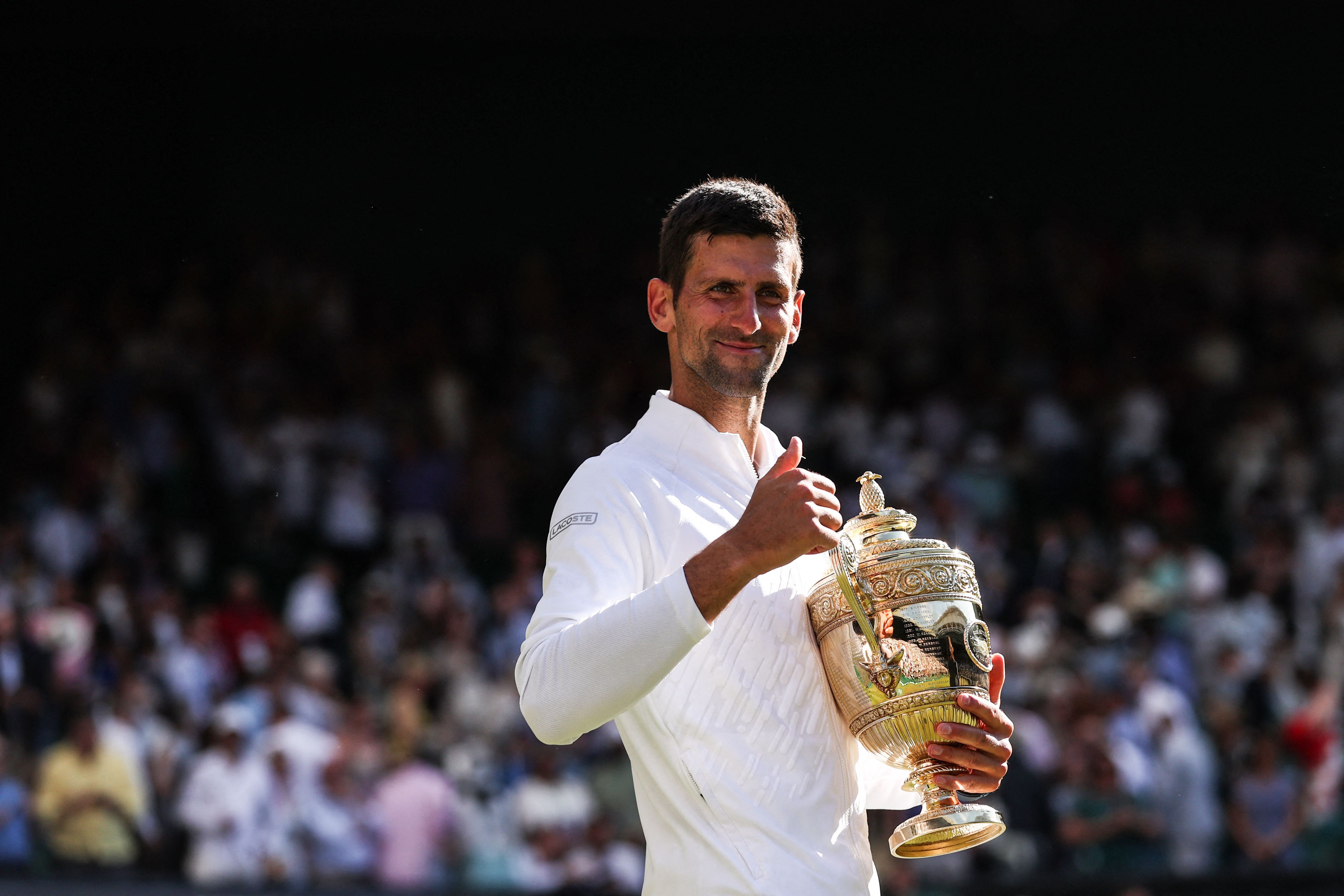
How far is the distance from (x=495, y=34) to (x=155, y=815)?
9093 mm

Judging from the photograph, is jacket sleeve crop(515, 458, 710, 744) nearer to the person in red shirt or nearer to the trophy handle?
the trophy handle

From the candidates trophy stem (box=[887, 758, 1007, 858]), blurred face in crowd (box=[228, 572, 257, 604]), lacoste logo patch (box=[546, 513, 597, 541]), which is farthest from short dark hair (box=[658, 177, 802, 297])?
blurred face in crowd (box=[228, 572, 257, 604])

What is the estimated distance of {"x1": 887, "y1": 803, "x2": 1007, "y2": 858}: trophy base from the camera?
2.57 m

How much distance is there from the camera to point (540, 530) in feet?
41.5

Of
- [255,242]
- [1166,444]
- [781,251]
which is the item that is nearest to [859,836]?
[781,251]

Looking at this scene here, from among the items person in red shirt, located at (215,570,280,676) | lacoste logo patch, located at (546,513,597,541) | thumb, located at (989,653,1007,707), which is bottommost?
thumb, located at (989,653,1007,707)

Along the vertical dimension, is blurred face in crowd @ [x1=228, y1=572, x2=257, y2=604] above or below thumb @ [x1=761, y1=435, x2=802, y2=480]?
above

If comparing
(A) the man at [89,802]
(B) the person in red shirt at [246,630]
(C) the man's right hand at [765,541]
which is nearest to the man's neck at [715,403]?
(C) the man's right hand at [765,541]

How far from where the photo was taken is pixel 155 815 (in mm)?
8992

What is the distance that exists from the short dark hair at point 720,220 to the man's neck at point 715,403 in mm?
139

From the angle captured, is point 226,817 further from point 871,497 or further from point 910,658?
point 910,658

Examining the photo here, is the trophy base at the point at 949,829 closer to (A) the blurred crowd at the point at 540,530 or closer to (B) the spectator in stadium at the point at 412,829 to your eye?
(A) the blurred crowd at the point at 540,530

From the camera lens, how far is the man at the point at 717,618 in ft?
7.67

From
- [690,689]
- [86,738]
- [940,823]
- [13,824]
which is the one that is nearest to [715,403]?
[690,689]
